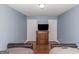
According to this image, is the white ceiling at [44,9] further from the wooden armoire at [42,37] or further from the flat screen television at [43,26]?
the flat screen television at [43,26]

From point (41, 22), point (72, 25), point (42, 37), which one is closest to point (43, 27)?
point (41, 22)

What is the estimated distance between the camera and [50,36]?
8836 mm

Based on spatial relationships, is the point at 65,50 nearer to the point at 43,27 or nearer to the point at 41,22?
the point at 43,27

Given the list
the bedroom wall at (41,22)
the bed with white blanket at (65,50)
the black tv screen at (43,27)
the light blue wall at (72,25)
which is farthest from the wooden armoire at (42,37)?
the bed with white blanket at (65,50)

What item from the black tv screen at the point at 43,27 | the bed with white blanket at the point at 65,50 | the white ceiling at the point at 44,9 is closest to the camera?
the bed with white blanket at the point at 65,50

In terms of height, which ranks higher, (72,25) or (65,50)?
(72,25)

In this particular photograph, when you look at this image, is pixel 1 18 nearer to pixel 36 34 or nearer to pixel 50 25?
pixel 36 34

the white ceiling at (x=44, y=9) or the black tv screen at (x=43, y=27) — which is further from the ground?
the white ceiling at (x=44, y=9)

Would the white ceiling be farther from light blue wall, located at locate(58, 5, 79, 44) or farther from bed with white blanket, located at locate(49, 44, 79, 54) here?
bed with white blanket, located at locate(49, 44, 79, 54)

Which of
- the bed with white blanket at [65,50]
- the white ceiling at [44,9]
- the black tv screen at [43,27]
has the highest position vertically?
the white ceiling at [44,9]

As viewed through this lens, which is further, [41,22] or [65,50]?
[41,22]

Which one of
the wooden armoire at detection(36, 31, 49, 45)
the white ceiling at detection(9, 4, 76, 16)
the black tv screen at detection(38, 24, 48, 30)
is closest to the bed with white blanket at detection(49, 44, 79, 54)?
the white ceiling at detection(9, 4, 76, 16)
